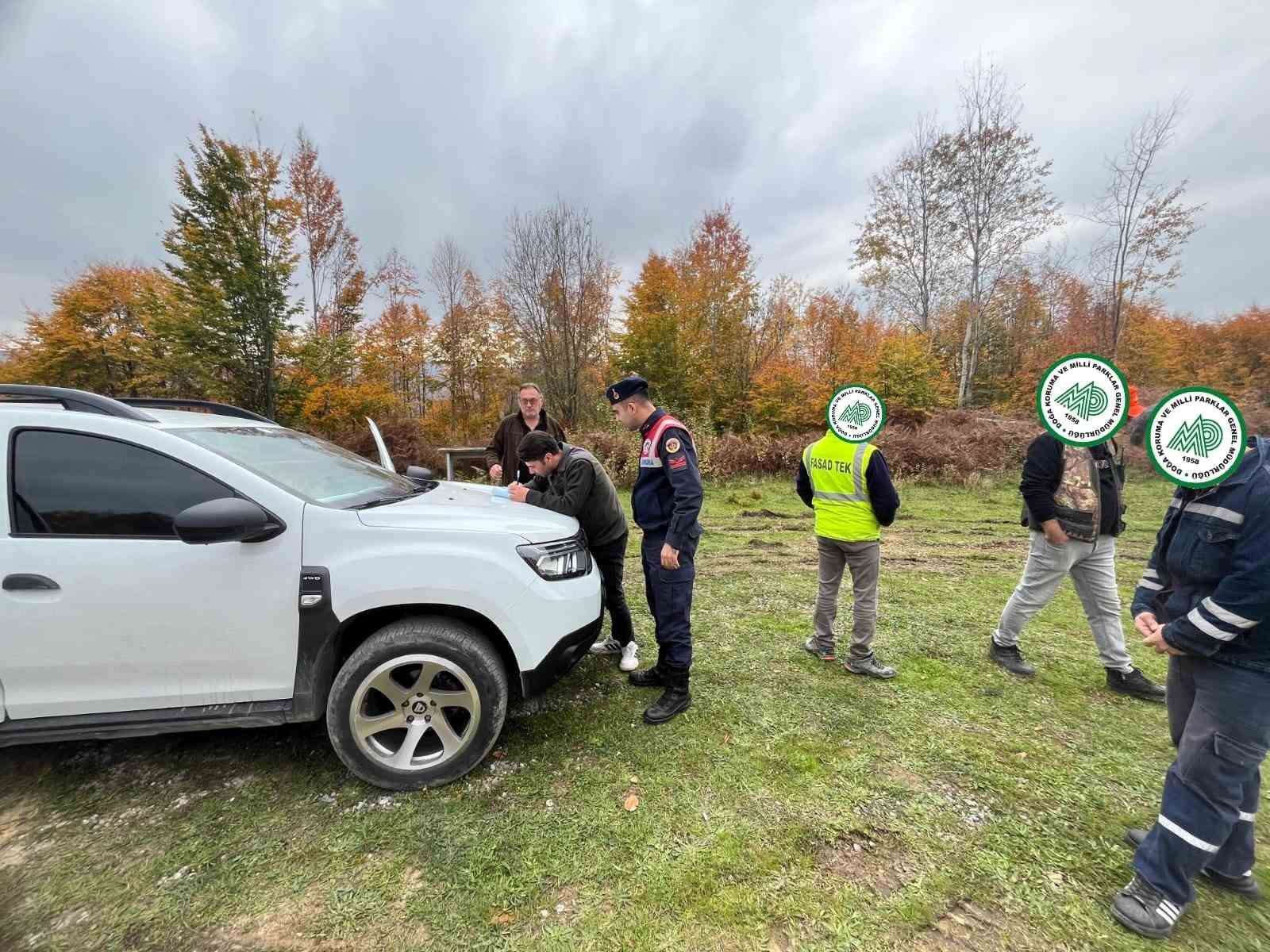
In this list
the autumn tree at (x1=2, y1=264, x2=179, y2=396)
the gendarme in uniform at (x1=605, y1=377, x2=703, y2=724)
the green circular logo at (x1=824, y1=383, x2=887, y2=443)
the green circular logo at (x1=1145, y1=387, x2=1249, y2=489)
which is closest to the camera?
the green circular logo at (x1=1145, y1=387, x2=1249, y2=489)

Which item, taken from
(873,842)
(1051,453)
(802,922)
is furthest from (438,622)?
Answer: (1051,453)

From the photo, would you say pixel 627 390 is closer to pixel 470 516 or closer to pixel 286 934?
pixel 470 516

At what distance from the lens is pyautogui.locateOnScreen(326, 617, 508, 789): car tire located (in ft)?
7.07

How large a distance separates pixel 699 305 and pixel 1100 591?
16129 mm

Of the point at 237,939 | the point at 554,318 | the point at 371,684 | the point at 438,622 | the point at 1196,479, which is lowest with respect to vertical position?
the point at 237,939

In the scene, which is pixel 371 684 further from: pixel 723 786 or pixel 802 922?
pixel 802 922

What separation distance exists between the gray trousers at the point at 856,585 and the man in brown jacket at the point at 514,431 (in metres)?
2.46

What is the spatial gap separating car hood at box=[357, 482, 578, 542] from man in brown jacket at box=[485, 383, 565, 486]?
1.61m

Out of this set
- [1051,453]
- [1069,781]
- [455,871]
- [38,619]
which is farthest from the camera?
[1051,453]

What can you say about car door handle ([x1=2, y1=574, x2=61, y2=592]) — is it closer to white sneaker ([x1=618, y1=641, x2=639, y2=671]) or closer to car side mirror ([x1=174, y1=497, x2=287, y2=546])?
car side mirror ([x1=174, y1=497, x2=287, y2=546])

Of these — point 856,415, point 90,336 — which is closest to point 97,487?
point 856,415

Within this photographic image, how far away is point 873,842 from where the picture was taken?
6.52 ft

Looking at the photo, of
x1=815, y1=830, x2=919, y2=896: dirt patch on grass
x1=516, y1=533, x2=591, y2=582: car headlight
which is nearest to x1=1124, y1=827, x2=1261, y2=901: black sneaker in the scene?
x1=815, y1=830, x2=919, y2=896: dirt patch on grass

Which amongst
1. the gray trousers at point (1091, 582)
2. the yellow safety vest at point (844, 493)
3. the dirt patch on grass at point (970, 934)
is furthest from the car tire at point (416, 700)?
the gray trousers at point (1091, 582)
